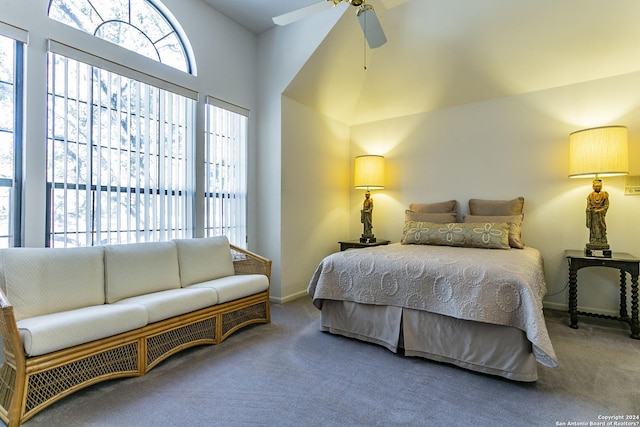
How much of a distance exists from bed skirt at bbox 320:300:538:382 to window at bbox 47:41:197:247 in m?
1.86

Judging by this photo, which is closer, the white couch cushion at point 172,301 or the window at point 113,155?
the white couch cushion at point 172,301

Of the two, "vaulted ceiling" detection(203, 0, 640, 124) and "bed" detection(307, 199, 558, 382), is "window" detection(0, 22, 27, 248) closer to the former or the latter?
"vaulted ceiling" detection(203, 0, 640, 124)

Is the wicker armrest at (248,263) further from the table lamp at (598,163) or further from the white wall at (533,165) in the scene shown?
the table lamp at (598,163)

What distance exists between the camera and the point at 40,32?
2.37 metres

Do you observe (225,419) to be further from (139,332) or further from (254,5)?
(254,5)

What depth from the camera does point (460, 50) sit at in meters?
3.80

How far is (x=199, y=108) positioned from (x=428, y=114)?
9.78 feet

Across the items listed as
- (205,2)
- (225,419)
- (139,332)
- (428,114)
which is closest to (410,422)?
(225,419)

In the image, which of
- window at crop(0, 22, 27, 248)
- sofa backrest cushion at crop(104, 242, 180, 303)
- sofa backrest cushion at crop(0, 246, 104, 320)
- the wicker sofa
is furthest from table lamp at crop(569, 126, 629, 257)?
window at crop(0, 22, 27, 248)

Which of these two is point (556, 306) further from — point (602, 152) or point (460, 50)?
point (460, 50)

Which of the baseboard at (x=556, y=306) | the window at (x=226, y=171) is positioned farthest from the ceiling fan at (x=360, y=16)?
the baseboard at (x=556, y=306)

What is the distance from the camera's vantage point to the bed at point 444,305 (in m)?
2.08

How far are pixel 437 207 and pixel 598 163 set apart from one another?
164 cm

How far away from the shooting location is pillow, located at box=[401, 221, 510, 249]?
3.29 metres
